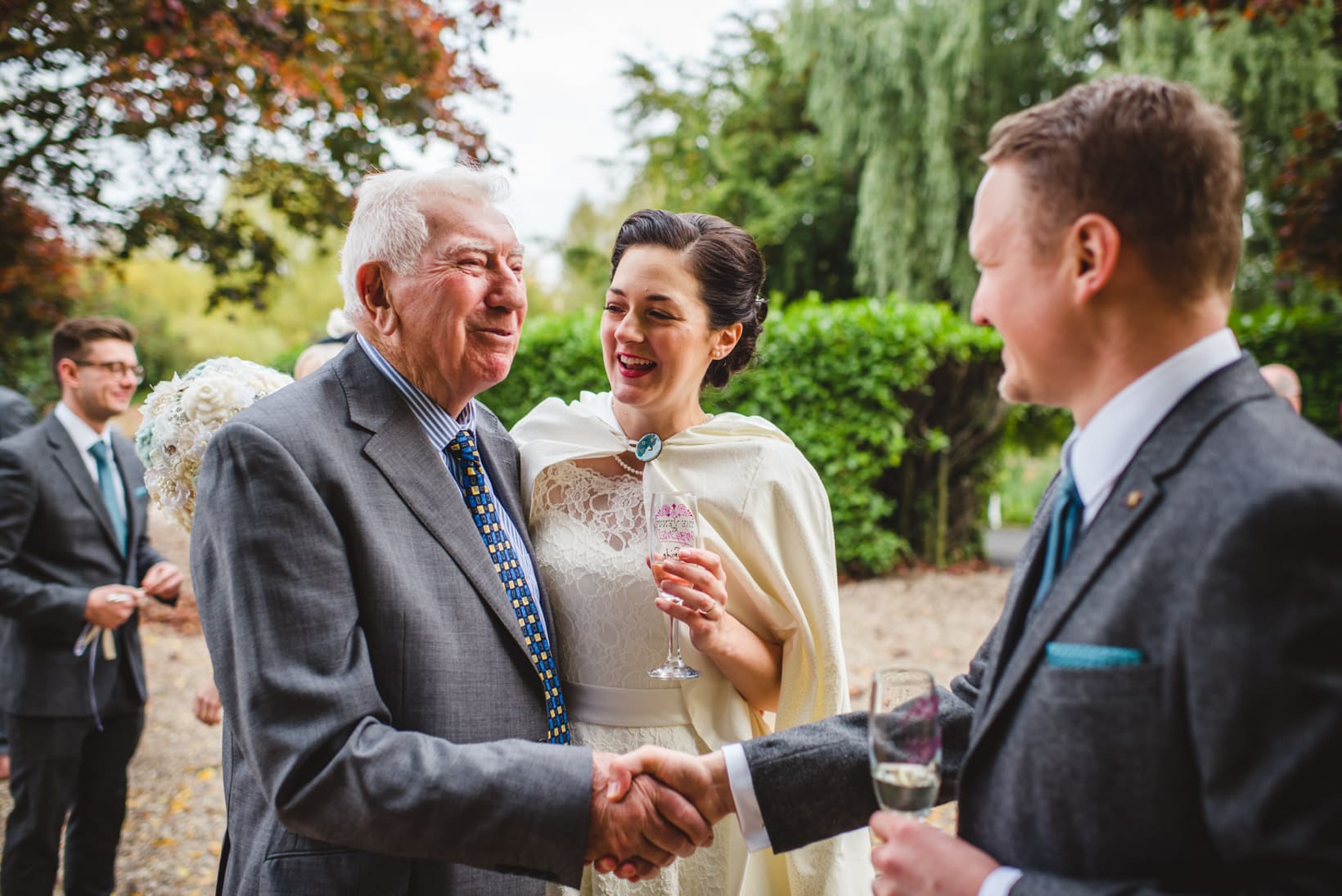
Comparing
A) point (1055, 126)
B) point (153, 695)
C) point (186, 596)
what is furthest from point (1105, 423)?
point (186, 596)

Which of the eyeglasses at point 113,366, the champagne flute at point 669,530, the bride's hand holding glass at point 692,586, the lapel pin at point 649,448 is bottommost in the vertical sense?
the bride's hand holding glass at point 692,586

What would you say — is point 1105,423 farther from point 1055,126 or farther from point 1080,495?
point 1055,126

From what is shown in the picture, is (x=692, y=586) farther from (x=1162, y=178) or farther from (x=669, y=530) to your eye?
(x=1162, y=178)

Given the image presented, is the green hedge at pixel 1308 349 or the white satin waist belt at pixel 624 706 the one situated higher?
the green hedge at pixel 1308 349

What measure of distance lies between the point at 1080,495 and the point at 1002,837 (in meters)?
0.58

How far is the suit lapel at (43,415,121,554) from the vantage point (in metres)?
4.60

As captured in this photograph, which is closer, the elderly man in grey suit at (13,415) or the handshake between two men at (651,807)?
the handshake between two men at (651,807)

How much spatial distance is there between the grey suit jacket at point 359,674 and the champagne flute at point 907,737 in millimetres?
677

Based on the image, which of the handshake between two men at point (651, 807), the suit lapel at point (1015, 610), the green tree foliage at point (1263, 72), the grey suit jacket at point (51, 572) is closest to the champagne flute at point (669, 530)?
the handshake between two men at point (651, 807)

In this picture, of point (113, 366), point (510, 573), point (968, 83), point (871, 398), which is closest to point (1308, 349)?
point (871, 398)

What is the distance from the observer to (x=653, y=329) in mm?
2797

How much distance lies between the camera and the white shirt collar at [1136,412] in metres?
1.42

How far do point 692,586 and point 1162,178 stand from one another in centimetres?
147

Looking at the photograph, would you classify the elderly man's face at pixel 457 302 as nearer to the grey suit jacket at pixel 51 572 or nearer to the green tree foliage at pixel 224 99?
the grey suit jacket at pixel 51 572
